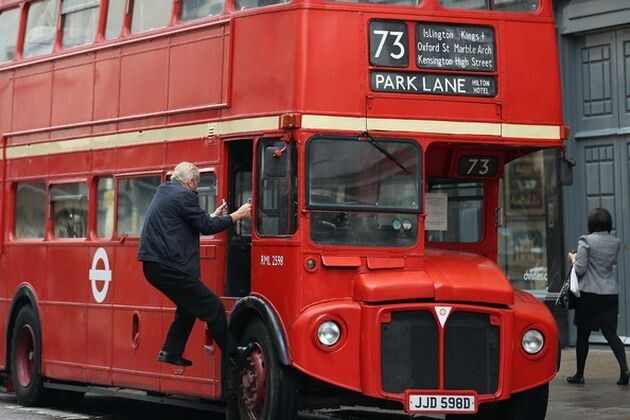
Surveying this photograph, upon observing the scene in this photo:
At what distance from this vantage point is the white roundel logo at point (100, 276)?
49.6 feet

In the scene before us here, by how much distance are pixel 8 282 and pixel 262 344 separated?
237 inches

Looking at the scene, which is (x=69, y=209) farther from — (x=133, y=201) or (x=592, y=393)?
(x=592, y=393)

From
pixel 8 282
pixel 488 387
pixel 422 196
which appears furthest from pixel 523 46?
pixel 8 282

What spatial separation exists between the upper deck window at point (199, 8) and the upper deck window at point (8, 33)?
13.6ft

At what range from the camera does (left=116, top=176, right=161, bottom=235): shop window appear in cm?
1441

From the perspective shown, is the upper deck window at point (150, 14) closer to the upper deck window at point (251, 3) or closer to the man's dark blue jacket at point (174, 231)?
the upper deck window at point (251, 3)

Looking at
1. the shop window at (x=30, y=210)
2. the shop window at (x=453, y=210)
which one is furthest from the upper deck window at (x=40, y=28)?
the shop window at (x=453, y=210)

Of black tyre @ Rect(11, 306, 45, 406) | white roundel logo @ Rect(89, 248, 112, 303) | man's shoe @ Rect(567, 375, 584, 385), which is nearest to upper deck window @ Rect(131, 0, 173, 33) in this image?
white roundel logo @ Rect(89, 248, 112, 303)

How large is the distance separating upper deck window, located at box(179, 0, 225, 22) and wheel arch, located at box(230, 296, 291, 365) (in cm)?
261

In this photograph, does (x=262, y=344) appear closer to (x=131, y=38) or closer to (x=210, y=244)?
(x=210, y=244)

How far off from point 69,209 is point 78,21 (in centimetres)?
193

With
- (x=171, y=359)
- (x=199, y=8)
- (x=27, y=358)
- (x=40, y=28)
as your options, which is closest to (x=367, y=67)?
(x=199, y=8)

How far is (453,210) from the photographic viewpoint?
1347 cm

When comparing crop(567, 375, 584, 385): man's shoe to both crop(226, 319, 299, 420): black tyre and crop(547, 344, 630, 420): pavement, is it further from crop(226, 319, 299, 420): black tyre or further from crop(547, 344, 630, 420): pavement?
crop(226, 319, 299, 420): black tyre
